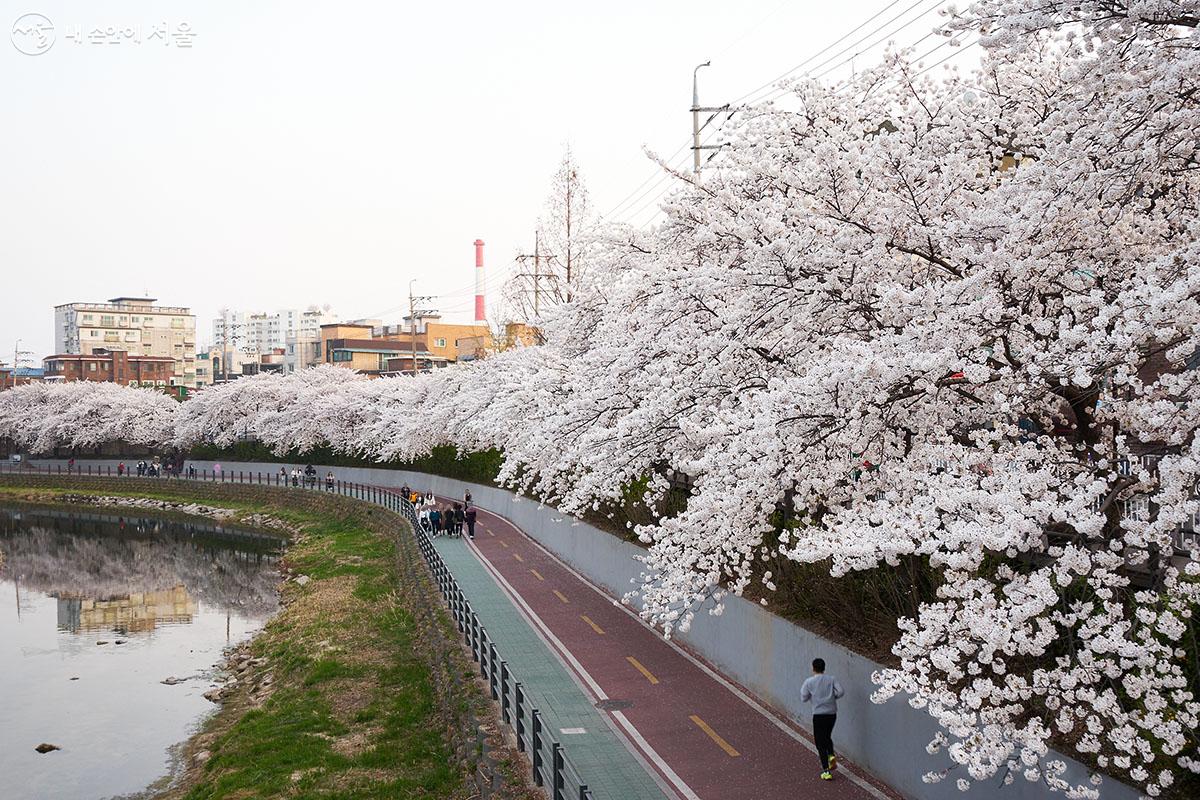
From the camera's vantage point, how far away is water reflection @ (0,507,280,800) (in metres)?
22.8

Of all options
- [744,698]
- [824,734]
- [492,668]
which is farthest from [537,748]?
[744,698]

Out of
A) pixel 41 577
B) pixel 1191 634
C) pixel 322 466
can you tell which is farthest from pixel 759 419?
pixel 322 466

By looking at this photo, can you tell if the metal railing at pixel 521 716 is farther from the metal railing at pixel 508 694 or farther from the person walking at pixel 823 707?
the person walking at pixel 823 707

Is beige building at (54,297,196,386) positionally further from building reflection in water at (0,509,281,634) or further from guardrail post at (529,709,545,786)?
guardrail post at (529,709,545,786)

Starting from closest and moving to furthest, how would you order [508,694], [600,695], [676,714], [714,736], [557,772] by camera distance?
[557,772] → [714,736] → [508,694] → [676,714] → [600,695]

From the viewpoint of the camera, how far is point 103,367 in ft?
497

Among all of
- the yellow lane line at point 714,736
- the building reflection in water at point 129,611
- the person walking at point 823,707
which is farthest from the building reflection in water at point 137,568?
the person walking at point 823,707

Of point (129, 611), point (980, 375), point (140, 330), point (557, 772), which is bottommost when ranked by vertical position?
point (129, 611)

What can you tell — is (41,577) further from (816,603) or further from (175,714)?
(816,603)

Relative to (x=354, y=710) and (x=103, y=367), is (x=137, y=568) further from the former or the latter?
(x=103, y=367)

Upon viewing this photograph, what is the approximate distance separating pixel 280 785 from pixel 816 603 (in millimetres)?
9515

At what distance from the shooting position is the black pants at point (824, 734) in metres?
13.9

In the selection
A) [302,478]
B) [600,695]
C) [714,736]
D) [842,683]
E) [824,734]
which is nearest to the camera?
[824,734]

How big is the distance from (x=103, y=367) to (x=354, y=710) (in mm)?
145660
